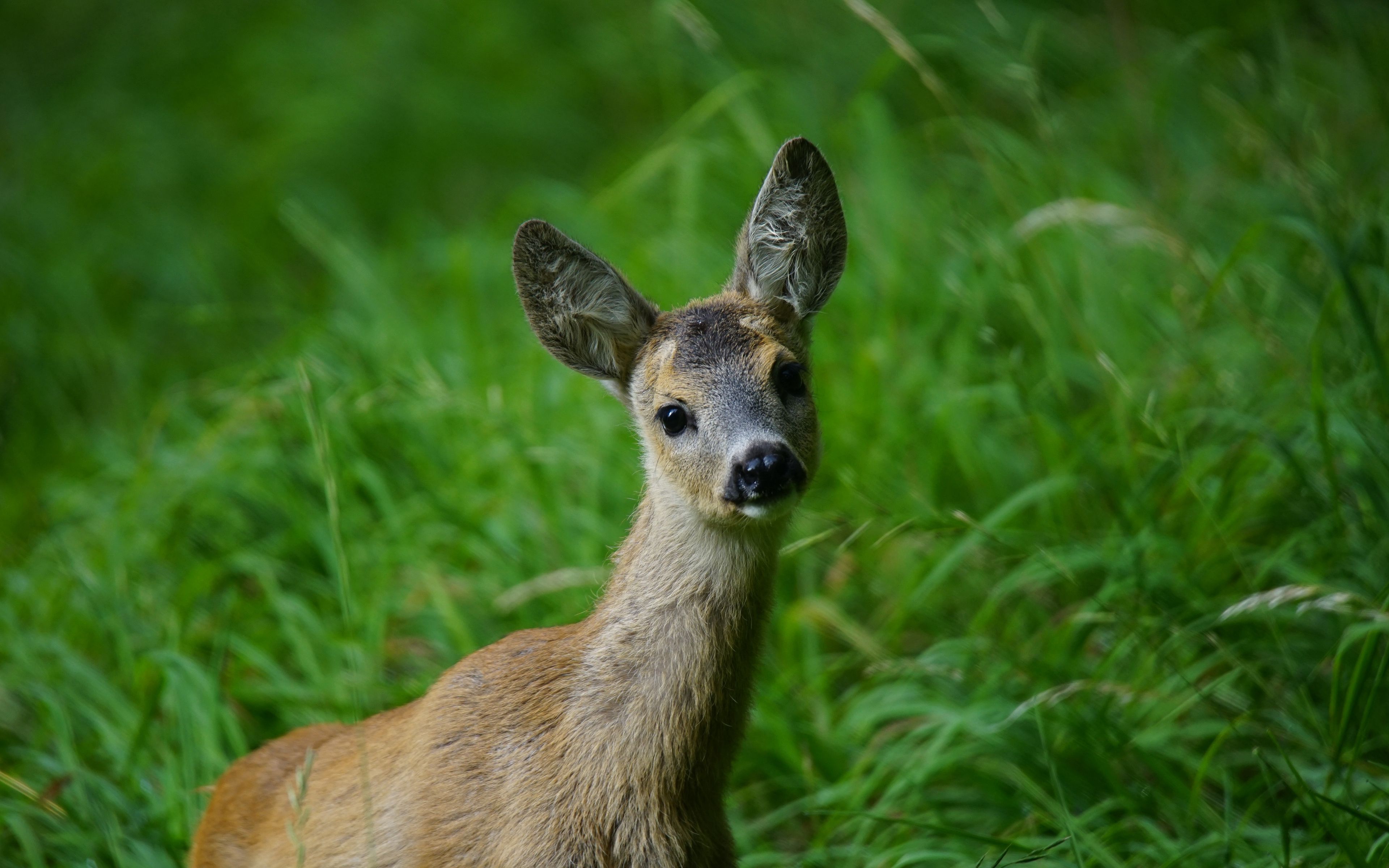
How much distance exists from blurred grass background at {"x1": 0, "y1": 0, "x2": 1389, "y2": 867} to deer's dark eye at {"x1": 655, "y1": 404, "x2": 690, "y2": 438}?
478 millimetres

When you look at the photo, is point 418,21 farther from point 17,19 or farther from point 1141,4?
point 1141,4

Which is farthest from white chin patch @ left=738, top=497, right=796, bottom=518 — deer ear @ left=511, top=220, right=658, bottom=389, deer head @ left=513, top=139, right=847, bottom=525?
deer ear @ left=511, top=220, right=658, bottom=389

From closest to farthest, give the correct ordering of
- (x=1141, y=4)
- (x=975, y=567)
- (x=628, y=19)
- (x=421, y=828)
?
(x=421, y=828), (x=975, y=567), (x=1141, y=4), (x=628, y=19)

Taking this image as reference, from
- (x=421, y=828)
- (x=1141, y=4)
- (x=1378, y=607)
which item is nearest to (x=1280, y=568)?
(x=1378, y=607)

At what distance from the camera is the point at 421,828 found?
2893mm

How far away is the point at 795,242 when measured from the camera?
11.5ft

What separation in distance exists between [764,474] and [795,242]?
94cm

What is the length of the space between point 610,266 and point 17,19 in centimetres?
866

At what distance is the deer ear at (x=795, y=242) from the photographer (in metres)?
3.44

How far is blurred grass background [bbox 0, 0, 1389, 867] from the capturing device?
11.4 ft

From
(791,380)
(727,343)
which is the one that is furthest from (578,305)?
(791,380)

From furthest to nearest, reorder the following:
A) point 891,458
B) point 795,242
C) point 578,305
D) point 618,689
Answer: point 891,458
point 795,242
point 578,305
point 618,689

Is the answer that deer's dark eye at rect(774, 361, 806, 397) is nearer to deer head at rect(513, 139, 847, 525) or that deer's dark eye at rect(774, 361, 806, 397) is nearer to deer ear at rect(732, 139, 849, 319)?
deer head at rect(513, 139, 847, 525)

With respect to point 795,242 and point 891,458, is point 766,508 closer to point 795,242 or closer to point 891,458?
point 795,242
